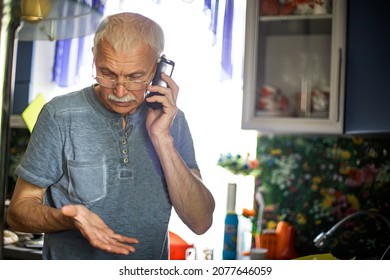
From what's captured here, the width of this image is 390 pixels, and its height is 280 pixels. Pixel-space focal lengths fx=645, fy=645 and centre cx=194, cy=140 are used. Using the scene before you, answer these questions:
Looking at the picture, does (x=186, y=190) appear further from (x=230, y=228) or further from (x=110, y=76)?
(x=110, y=76)

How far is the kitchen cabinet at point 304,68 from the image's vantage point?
7.21ft

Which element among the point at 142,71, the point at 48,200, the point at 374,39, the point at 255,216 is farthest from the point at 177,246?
the point at 374,39

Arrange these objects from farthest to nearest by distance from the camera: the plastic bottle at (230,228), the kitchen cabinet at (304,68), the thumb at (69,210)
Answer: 1. the kitchen cabinet at (304,68)
2. the plastic bottle at (230,228)
3. the thumb at (69,210)

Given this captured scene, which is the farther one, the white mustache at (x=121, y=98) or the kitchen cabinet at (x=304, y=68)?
the kitchen cabinet at (x=304, y=68)

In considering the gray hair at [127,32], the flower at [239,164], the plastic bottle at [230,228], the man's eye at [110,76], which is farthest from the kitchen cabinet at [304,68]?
the man's eye at [110,76]

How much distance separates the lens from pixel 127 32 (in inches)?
78.7

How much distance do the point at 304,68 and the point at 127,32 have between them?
0.63 metres

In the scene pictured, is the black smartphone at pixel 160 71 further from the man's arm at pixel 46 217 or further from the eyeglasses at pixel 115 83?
the man's arm at pixel 46 217

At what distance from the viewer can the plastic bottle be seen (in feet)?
6.81

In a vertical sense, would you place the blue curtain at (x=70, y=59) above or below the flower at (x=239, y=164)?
above

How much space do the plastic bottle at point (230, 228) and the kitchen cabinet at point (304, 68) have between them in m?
0.27

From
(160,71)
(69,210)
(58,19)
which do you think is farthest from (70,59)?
(69,210)

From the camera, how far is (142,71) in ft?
6.56

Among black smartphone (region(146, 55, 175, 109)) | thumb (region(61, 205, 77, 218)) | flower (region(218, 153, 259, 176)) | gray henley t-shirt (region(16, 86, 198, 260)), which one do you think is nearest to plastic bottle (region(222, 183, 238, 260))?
flower (region(218, 153, 259, 176))
